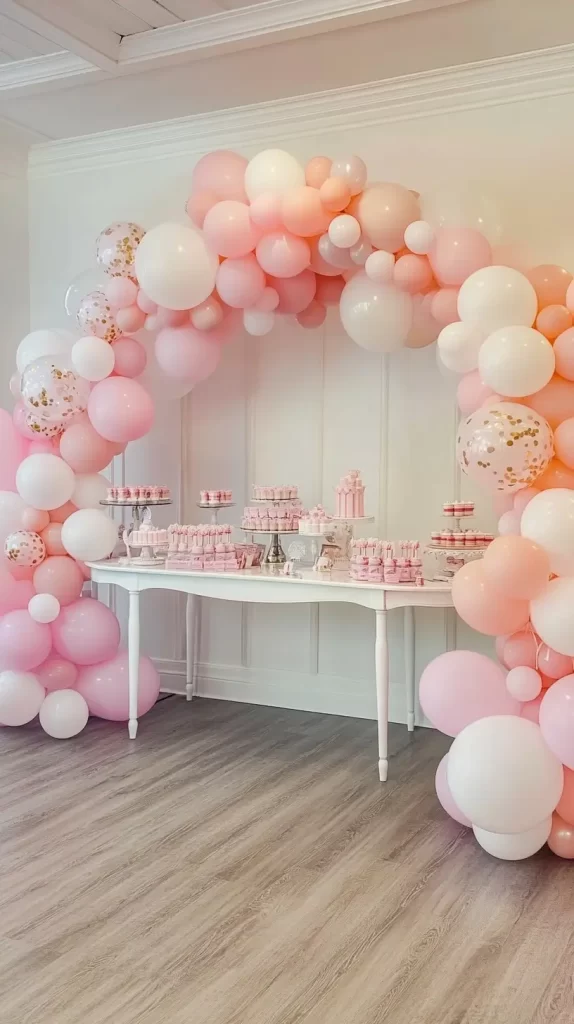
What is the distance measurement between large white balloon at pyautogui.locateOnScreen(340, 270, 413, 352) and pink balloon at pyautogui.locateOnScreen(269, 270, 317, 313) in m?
0.24

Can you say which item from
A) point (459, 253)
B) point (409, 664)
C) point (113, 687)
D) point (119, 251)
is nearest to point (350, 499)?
point (409, 664)

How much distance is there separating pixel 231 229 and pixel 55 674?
2051mm

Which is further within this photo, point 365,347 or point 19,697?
point 19,697

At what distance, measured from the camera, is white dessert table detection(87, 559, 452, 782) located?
352 centimetres

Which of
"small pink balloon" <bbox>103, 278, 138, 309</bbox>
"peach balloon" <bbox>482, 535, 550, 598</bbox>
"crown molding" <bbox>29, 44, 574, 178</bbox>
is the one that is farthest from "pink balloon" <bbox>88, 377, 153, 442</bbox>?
"peach balloon" <bbox>482, 535, 550, 598</bbox>

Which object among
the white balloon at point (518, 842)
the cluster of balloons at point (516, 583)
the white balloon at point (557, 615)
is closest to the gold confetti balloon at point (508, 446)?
the cluster of balloons at point (516, 583)

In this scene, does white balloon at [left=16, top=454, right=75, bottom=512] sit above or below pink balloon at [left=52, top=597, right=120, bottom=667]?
above

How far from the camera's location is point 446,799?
125 inches

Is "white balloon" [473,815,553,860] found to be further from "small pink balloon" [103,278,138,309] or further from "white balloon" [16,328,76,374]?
"white balloon" [16,328,76,374]

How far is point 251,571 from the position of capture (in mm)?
3930

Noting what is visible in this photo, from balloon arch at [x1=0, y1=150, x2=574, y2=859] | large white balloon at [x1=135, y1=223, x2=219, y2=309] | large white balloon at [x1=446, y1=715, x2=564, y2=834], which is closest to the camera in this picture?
large white balloon at [x1=446, y1=715, x2=564, y2=834]

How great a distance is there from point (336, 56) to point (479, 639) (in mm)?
2588

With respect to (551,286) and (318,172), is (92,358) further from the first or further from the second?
(551,286)

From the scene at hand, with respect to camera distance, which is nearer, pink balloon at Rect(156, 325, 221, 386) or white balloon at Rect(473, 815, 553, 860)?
white balloon at Rect(473, 815, 553, 860)
